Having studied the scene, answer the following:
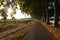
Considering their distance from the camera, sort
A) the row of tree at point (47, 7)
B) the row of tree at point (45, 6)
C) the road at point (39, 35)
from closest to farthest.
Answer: the road at point (39, 35), the row of tree at point (45, 6), the row of tree at point (47, 7)

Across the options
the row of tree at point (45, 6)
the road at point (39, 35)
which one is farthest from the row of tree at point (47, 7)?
the road at point (39, 35)

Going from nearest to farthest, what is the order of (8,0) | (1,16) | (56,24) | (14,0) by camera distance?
1. (1,16)
2. (8,0)
3. (14,0)
4. (56,24)

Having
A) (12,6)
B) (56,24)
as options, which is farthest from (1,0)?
(56,24)

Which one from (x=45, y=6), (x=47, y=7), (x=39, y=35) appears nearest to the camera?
(x=39, y=35)

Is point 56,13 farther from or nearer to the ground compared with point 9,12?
nearer to the ground

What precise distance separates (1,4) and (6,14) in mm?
835

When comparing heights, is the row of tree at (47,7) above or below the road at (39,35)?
above

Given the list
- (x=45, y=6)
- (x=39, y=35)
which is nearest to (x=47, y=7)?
(x=45, y=6)

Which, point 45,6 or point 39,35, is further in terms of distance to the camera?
point 45,6

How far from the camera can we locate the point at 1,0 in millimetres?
7453

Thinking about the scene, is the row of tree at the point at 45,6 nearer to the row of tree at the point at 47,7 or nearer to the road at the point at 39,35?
the row of tree at the point at 47,7

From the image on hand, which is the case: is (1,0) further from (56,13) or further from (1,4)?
(56,13)

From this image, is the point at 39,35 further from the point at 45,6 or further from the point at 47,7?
the point at 45,6

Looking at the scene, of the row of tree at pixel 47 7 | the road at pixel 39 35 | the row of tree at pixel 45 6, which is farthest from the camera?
the row of tree at pixel 47 7
